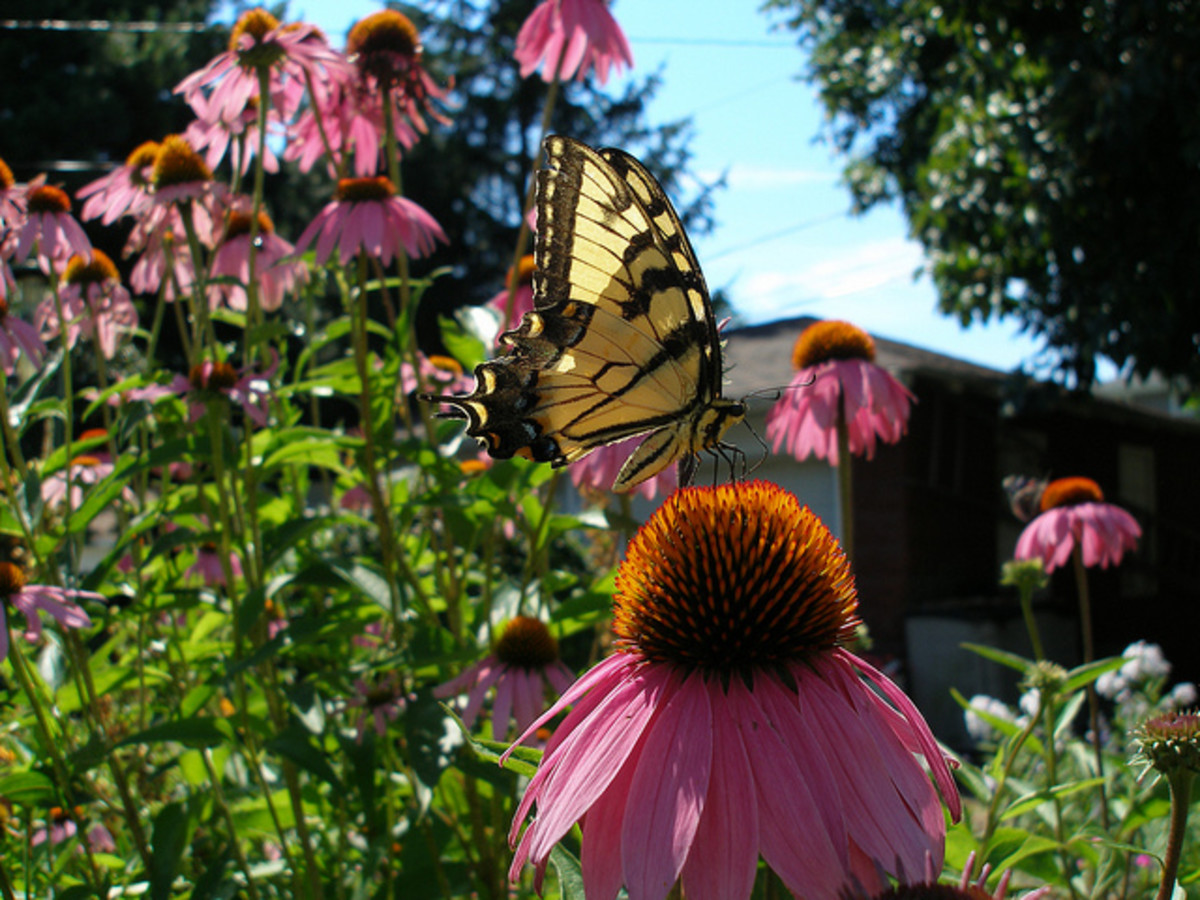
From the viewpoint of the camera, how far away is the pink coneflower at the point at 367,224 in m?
2.30

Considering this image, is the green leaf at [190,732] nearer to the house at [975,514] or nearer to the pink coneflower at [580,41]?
the pink coneflower at [580,41]

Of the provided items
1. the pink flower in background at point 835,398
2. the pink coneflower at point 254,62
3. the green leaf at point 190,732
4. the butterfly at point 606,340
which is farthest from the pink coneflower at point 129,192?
the pink flower in background at point 835,398

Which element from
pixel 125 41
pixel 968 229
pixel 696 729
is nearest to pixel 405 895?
pixel 696 729

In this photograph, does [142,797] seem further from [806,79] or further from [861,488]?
[806,79]

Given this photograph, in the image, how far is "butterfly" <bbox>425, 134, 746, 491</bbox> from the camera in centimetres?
163

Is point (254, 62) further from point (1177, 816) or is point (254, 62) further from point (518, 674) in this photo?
point (1177, 816)

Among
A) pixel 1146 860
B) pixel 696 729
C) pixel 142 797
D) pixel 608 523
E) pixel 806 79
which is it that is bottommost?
pixel 1146 860

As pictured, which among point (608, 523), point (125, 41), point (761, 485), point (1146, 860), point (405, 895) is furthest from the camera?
point (125, 41)

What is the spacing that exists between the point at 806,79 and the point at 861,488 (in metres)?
6.98

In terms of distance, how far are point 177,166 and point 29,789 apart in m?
1.46

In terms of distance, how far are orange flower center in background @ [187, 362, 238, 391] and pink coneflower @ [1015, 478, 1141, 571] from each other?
98.1 inches

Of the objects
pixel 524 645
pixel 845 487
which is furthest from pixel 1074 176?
pixel 524 645

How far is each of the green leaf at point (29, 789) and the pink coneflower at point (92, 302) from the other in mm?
1177

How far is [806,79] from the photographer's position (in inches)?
569
